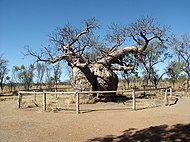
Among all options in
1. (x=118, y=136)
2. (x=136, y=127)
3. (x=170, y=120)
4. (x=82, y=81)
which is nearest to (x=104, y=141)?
(x=118, y=136)

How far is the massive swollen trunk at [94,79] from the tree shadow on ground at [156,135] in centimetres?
931

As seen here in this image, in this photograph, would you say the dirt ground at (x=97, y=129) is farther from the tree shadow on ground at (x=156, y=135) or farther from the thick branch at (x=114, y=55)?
the thick branch at (x=114, y=55)

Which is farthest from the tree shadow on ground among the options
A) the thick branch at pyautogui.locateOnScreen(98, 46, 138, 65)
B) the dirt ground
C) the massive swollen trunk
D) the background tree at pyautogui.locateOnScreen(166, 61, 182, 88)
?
the background tree at pyautogui.locateOnScreen(166, 61, 182, 88)

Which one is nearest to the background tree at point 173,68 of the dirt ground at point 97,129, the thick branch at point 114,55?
the thick branch at point 114,55

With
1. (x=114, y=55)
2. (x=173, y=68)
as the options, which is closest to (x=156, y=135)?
(x=114, y=55)

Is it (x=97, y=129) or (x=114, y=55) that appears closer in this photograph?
(x=97, y=129)

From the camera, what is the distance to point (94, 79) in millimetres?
16734

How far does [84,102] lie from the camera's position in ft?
50.0

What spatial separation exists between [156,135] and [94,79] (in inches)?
413

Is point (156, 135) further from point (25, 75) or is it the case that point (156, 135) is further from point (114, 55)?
point (25, 75)

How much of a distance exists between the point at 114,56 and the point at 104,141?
11630mm

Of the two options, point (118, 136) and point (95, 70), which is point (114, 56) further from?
point (118, 136)

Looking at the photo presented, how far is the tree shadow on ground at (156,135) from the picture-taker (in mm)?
6117

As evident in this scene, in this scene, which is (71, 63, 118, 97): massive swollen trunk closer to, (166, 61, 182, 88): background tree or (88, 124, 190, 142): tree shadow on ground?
(88, 124, 190, 142): tree shadow on ground
